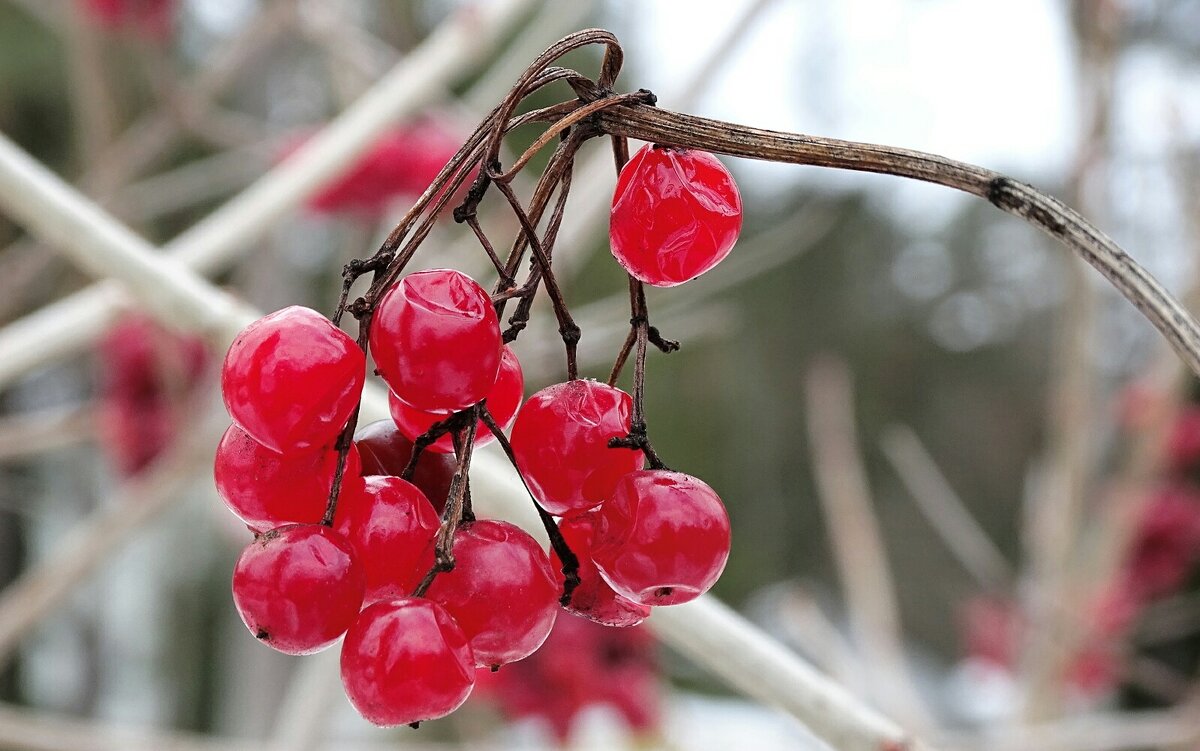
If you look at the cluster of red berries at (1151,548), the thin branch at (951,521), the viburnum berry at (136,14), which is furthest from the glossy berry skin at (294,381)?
the cluster of red berries at (1151,548)

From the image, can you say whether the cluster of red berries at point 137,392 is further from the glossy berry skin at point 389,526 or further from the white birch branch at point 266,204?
the glossy berry skin at point 389,526

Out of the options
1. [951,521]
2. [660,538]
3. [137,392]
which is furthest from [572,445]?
[137,392]

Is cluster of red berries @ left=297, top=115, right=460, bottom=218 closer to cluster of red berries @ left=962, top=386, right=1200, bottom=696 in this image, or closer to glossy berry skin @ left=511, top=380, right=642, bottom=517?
glossy berry skin @ left=511, top=380, right=642, bottom=517

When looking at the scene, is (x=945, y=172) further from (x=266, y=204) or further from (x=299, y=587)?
(x=266, y=204)

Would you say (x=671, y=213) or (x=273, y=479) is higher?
(x=671, y=213)

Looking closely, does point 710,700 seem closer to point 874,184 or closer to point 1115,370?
point 1115,370

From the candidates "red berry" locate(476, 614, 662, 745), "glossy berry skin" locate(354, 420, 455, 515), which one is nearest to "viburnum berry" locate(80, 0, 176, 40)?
"red berry" locate(476, 614, 662, 745)
